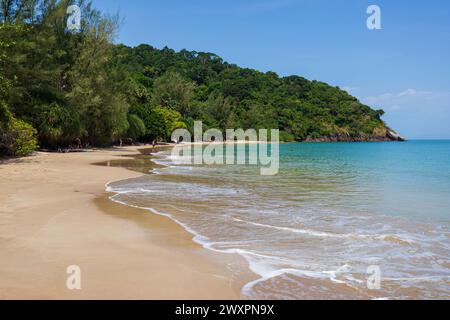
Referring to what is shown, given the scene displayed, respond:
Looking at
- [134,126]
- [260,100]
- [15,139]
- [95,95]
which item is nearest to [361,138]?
[260,100]

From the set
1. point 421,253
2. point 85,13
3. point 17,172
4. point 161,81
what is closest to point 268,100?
point 161,81

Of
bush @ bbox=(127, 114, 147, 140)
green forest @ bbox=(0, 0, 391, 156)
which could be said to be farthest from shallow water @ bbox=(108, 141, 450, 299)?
bush @ bbox=(127, 114, 147, 140)

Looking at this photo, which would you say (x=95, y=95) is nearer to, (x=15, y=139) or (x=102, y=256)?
(x=15, y=139)

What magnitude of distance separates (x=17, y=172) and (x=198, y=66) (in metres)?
128

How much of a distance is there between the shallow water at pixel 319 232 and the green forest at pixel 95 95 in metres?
13.2

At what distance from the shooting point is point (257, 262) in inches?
242

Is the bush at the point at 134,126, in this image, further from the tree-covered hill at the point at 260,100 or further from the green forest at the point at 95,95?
the tree-covered hill at the point at 260,100

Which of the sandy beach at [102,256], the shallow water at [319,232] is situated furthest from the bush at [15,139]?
the sandy beach at [102,256]

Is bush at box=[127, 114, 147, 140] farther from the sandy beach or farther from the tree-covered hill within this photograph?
the sandy beach

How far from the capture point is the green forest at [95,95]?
25125mm

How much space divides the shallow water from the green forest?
13.2m

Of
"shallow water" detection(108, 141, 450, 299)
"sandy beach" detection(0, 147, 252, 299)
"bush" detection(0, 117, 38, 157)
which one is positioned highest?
"bush" detection(0, 117, 38, 157)

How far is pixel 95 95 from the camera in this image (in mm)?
38188

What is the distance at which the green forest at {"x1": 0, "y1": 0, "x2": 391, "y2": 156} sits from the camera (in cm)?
2512
